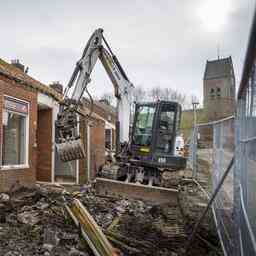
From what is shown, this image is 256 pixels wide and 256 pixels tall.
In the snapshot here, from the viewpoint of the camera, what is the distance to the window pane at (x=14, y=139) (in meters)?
8.88

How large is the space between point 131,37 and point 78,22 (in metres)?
3.27

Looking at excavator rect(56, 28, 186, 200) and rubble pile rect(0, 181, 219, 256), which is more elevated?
excavator rect(56, 28, 186, 200)

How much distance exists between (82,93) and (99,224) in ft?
16.4

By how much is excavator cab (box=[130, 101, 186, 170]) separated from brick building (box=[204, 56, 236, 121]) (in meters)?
46.9

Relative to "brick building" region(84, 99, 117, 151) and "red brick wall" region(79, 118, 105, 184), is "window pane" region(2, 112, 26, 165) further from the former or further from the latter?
"brick building" region(84, 99, 117, 151)

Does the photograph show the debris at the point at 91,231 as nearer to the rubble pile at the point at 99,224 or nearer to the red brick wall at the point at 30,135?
the rubble pile at the point at 99,224

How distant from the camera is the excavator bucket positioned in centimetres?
887

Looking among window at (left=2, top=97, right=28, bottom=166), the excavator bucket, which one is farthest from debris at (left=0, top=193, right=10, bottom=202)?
the excavator bucket

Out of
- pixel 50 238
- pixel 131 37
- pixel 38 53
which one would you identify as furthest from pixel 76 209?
pixel 38 53

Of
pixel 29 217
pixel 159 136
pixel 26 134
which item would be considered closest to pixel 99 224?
pixel 29 217

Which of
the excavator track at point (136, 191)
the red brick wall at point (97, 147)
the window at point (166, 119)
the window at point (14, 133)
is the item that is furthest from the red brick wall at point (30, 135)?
the red brick wall at point (97, 147)

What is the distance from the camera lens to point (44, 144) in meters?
11.9

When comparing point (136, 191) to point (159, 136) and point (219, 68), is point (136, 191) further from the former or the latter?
point (219, 68)

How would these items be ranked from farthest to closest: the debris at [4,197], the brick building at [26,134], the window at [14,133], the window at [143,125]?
the window at [143,125], the window at [14,133], the brick building at [26,134], the debris at [4,197]
